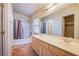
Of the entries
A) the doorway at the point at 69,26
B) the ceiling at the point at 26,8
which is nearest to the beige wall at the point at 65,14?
the doorway at the point at 69,26

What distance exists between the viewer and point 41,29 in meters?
3.56

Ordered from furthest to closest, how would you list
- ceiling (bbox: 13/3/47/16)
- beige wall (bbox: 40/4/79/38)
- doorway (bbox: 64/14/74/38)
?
1. ceiling (bbox: 13/3/47/16)
2. doorway (bbox: 64/14/74/38)
3. beige wall (bbox: 40/4/79/38)

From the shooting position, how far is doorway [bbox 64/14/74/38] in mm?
2583

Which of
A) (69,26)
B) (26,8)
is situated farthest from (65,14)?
(26,8)

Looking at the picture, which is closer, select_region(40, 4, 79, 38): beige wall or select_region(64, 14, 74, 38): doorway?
select_region(40, 4, 79, 38): beige wall

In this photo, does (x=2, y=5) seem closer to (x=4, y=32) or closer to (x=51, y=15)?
(x=4, y=32)

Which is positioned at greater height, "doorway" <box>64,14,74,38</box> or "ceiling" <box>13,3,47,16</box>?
"ceiling" <box>13,3,47,16</box>

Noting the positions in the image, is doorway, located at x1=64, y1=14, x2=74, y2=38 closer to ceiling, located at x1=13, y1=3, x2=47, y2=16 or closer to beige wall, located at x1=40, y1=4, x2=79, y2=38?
beige wall, located at x1=40, y1=4, x2=79, y2=38

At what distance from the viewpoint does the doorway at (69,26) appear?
2.58 m

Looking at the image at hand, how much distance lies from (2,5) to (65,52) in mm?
1730

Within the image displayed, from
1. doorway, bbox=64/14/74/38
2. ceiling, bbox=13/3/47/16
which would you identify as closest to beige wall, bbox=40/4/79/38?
doorway, bbox=64/14/74/38

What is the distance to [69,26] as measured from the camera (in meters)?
2.66

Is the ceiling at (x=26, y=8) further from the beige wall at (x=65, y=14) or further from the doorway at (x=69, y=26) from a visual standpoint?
the doorway at (x=69, y=26)

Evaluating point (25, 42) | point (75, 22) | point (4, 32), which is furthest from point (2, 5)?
point (25, 42)
